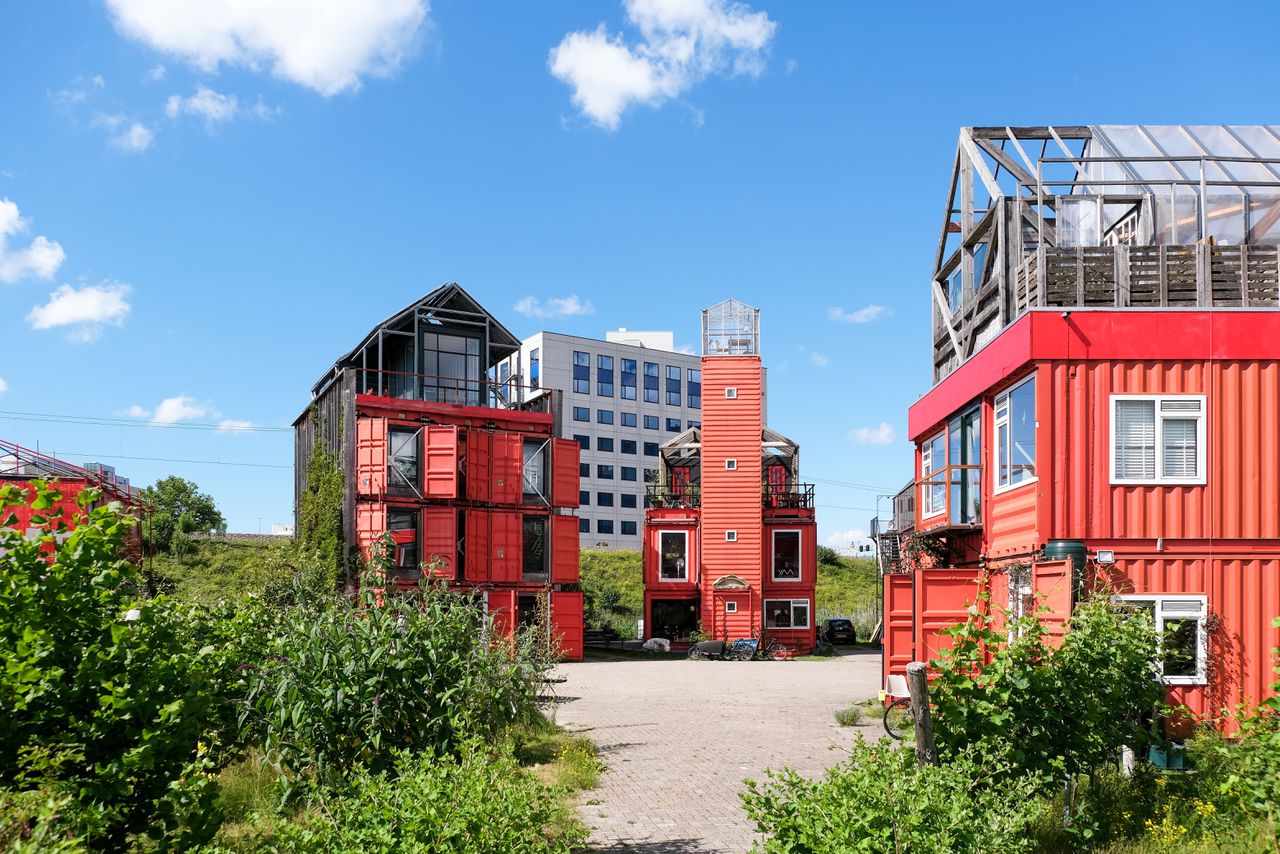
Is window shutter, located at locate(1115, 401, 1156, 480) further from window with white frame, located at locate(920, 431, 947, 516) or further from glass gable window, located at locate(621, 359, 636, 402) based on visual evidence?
glass gable window, located at locate(621, 359, 636, 402)

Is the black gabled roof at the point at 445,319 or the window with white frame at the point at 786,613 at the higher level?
the black gabled roof at the point at 445,319

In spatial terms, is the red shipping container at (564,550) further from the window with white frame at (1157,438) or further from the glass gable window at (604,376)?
the glass gable window at (604,376)

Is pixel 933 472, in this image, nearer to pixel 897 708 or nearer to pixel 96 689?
pixel 897 708

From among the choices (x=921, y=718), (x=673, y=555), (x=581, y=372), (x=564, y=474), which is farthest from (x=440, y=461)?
(x=581, y=372)

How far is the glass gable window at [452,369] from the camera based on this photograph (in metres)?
36.2

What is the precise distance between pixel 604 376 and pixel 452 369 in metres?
49.1

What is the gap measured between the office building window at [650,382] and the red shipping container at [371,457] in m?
56.1

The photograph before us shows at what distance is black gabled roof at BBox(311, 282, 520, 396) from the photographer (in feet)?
117

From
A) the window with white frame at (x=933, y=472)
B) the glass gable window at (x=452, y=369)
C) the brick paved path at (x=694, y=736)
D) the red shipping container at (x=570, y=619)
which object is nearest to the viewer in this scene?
the brick paved path at (x=694, y=736)

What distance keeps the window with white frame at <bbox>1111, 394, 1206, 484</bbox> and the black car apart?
3197 cm

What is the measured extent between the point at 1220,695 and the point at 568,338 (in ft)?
234

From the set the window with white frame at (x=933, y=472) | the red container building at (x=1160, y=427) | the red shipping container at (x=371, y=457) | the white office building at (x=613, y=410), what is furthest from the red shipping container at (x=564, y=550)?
the white office building at (x=613, y=410)

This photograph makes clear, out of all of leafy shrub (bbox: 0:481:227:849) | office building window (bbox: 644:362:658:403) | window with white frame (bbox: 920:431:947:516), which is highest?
office building window (bbox: 644:362:658:403)

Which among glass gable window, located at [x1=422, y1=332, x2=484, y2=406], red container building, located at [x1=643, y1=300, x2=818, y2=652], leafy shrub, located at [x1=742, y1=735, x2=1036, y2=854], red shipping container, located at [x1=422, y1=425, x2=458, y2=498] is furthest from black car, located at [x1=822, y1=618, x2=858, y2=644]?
leafy shrub, located at [x1=742, y1=735, x2=1036, y2=854]
